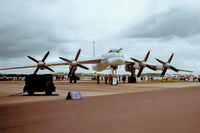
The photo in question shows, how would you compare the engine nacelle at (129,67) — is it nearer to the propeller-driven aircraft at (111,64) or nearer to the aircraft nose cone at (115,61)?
the propeller-driven aircraft at (111,64)

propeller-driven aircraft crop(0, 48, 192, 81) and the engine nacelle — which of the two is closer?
propeller-driven aircraft crop(0, 48, 192, 81)

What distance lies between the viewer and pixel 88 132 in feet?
13.9

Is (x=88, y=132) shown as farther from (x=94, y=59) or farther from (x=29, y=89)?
(x=94, y=59)

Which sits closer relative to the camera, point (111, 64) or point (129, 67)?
point (111, 64)

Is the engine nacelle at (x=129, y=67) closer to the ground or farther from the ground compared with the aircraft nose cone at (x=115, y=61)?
closer to the ground

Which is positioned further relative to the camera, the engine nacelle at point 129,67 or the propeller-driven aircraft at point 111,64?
the engine nacelle at point 129,67

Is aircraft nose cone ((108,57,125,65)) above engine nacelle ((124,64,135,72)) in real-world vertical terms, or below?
above

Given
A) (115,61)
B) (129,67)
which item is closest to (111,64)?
(115,61)

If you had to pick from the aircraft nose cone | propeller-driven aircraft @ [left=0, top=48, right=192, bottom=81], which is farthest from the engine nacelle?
the aircraft nose cone

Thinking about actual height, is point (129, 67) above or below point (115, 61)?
below

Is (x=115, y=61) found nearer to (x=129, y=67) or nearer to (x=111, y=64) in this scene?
(x=111, y=64)

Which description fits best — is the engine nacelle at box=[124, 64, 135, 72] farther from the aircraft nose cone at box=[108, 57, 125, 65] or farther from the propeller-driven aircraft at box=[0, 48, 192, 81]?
the aircraft nose cone at box=[108, 57, 125, 65]

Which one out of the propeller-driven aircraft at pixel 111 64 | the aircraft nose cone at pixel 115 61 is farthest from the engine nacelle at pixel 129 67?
the aircraft nose cone at pixel 115 61

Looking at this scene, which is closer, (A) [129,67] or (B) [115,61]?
(B) [115,61]
